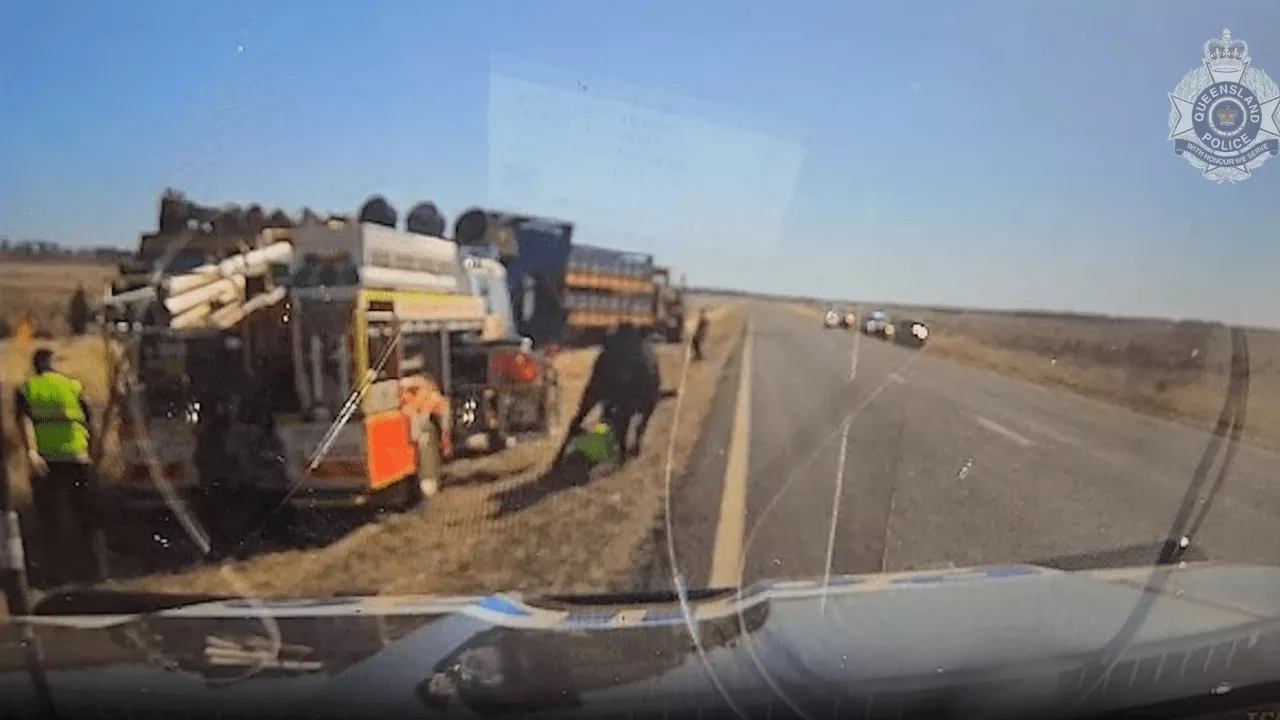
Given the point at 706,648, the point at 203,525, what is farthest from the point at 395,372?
the point at 706,648

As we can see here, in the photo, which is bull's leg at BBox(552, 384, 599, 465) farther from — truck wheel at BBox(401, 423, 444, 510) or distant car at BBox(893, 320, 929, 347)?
distant car at BBox(893, 320, 929, 347)

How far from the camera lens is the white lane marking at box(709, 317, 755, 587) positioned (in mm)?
3166

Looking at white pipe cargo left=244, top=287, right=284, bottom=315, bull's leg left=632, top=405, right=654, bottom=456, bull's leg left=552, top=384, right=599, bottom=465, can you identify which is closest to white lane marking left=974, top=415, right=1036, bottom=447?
bull's leg left=632, top=405, right=654, bottom=456

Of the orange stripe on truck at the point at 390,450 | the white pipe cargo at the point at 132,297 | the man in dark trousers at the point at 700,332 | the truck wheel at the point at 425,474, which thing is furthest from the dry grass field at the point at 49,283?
the man in dark trousers at the point at 700,332

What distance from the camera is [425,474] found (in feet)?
10.1

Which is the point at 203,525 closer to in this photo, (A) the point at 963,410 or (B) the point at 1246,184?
(A) the point at 963,410

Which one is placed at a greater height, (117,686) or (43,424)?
(43,424)

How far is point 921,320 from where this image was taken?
128 inches

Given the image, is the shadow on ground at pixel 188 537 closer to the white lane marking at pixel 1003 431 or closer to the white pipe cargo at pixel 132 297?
the white pipe cargo at pixel 132 297

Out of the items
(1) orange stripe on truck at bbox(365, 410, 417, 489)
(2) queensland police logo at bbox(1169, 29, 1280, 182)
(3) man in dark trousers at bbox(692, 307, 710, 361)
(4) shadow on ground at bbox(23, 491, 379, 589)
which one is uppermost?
(2) queensland police logo at bbox(1169, 29, 1280, 182)

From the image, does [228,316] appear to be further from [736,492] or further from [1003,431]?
[1003,431]

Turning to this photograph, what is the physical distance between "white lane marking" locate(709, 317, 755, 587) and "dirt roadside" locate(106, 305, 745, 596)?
7 cm

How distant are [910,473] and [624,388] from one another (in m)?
0.70

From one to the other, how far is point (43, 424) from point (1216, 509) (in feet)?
9.02
